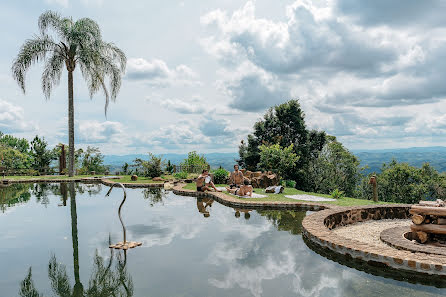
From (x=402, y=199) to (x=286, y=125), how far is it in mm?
14456

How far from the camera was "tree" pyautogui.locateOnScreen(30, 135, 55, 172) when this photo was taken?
2578 centimetres

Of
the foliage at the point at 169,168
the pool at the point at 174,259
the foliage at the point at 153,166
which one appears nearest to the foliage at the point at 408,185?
the foliage at the point at 169,168

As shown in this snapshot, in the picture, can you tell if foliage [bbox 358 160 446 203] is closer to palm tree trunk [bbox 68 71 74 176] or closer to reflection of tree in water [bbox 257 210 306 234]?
reflection of tree in water [bbox 257 210 306 234]

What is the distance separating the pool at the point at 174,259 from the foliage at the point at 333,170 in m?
20.0

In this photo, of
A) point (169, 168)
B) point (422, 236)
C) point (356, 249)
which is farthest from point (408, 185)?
point (356, 249)

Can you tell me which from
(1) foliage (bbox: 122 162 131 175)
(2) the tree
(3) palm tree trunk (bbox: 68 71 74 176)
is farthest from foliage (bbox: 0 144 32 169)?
Answer: (1) foliage (bbox: 122 162 131 175)

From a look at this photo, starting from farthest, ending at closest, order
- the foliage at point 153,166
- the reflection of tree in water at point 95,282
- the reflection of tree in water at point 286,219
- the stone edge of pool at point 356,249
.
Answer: the foliage at point 153,166 → the reflection of tree in water at point 286,219 → the stone edge of pool at point 356,249 → the reflection of tree in water at point 95,282

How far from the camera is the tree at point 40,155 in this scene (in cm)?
2578

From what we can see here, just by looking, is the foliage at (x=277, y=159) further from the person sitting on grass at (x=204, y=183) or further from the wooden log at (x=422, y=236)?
the wooden log at (x=422, y=236)

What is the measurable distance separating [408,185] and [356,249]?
1197 inches

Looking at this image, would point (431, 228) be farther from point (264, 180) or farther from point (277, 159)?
point (277, 159)

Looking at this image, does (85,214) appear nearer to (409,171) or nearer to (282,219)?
(282,219)

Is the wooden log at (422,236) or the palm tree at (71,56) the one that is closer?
the wooden log at (422,236)

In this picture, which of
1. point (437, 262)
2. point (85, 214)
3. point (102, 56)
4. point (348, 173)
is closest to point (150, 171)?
point (102, 56)
